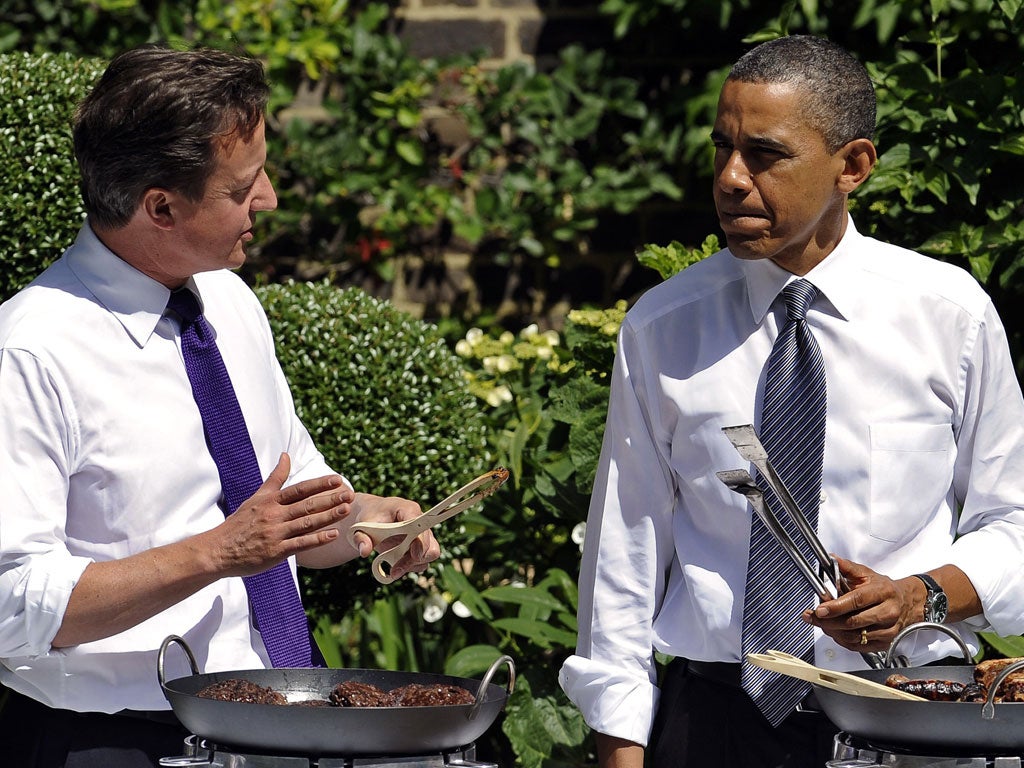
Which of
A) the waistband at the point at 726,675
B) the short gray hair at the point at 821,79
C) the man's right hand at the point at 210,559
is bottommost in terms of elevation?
the waistband at the point at 726,675

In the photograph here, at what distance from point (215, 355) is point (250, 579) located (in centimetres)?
38

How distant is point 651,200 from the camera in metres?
4.87

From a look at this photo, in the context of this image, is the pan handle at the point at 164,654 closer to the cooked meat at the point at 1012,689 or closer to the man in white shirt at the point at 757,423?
the man in white shirt at the point at 757,423

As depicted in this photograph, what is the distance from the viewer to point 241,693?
1986mm

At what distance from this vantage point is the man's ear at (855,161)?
91.4 inches

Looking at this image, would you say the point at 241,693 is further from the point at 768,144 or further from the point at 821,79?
the point at 821,79

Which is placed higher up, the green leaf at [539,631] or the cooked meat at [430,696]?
the cooked meat at [430,696]

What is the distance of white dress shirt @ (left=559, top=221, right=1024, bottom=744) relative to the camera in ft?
7.40

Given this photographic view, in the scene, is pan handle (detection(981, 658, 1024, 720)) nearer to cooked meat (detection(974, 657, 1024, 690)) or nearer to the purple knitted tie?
cooked meat (detection(974, 657, 1024, 690))

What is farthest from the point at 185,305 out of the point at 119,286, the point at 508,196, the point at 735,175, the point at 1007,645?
the point at 508,196

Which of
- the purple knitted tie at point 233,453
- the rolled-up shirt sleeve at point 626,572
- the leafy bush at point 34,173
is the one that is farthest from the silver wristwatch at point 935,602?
the leafy bush at point 34,173

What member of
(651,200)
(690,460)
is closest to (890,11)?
(651,200)

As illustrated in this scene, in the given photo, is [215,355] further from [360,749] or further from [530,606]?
[530,606]

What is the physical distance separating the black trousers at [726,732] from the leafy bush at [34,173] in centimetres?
199
